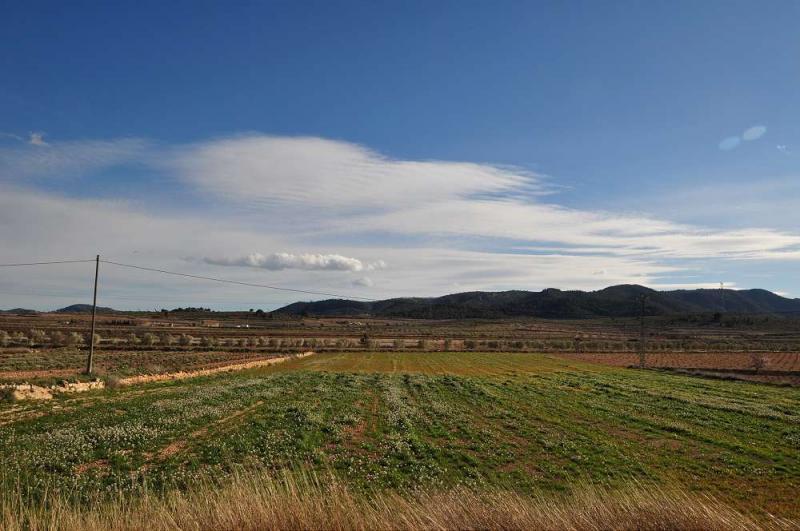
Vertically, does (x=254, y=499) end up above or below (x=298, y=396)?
above

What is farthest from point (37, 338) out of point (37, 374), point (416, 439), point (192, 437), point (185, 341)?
point (416, 439)

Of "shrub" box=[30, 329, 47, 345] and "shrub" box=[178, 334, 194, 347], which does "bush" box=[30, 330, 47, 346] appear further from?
"shrub" box=[178, 334, 194, 347]

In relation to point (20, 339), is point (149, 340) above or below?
below

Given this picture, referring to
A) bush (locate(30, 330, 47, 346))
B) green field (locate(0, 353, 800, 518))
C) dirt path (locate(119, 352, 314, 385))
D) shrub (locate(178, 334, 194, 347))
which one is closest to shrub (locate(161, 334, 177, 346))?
shrub (locate(178, 334, 194, 347))

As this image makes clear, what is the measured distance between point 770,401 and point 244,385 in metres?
39.0

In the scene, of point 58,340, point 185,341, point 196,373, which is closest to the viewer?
point 196,373

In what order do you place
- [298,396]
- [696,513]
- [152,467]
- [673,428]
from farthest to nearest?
1. [298,396]
2. [673,428]
3. [152,467]
4. [696,513]

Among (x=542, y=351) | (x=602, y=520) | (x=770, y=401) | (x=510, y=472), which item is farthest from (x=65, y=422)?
(x=542, y=351)

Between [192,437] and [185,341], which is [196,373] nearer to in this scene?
[192,437]

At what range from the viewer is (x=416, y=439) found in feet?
67.3

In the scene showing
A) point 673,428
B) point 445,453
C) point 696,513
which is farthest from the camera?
point 673,428

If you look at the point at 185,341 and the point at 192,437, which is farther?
the point at 185,341

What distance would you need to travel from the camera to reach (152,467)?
15180 mm

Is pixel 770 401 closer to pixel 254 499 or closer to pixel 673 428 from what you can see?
pixel 673 428
